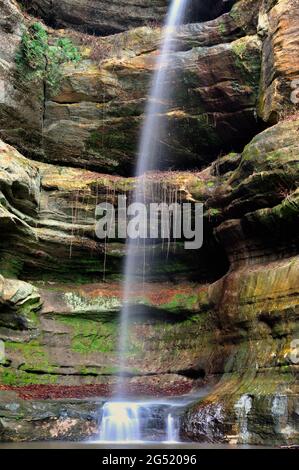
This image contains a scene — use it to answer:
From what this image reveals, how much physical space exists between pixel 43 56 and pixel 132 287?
25.6ft

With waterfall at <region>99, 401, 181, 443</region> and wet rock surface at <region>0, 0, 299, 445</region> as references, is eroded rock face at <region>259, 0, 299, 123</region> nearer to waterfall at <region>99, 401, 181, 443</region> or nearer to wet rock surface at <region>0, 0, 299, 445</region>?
wet rock surface at <region>0, 0, 299, 445</region>

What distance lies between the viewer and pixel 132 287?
16.0m

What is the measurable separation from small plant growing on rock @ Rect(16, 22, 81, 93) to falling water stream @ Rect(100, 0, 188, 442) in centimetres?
292

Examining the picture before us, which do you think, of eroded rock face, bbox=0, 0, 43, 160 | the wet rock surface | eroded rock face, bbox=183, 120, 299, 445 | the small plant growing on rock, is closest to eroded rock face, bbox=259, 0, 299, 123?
the wet rock surface

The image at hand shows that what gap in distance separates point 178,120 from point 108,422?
9.49m

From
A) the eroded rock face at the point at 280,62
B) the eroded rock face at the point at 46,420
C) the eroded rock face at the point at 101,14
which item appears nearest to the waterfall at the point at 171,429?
the eroded rock face at the point at 46,420

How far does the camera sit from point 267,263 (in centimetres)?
1213

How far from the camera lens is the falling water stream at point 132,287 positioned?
35.3 ft

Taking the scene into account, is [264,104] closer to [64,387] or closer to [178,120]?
[178,120]

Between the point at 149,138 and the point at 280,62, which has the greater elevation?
the point at 280,62

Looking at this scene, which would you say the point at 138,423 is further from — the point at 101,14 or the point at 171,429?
the point at 101,14

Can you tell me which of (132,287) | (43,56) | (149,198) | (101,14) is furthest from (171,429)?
(101,14)

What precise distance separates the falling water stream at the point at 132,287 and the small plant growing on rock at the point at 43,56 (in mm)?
2917

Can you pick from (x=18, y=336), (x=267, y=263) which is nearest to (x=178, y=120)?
(x=267, y=263)
